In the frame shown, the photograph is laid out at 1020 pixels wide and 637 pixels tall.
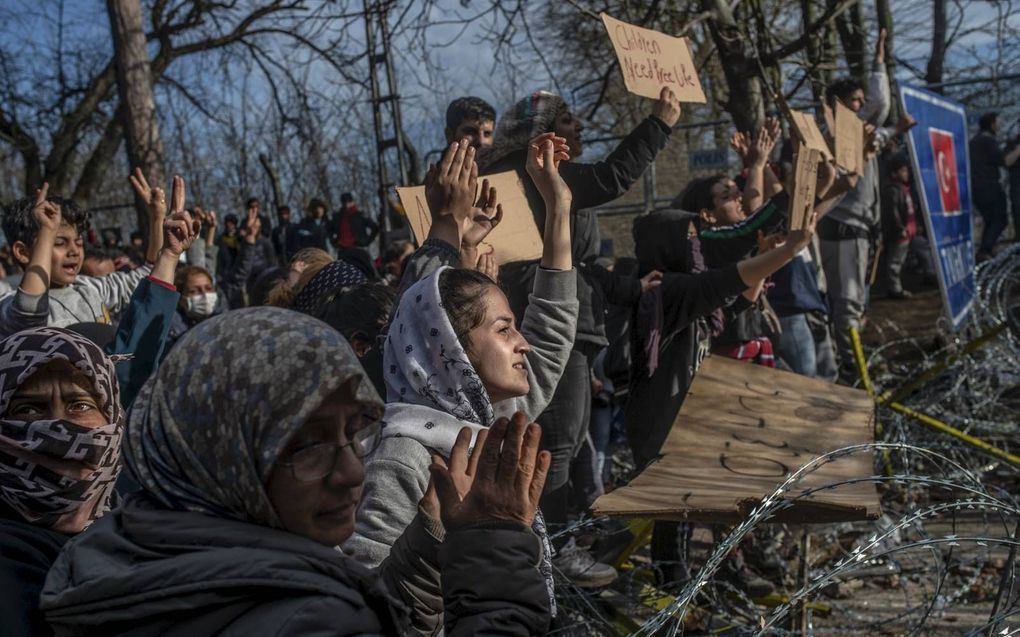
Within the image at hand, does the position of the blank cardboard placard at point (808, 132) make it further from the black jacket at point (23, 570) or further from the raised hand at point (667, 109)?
the black jacket at point (23, 570)

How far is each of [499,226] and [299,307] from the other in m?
1.18

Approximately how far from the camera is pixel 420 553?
1807mm

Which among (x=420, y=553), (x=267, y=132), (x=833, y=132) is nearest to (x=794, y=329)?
(x=833, y=132)

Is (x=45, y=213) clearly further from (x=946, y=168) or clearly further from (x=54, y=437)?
(x=946, y=168)

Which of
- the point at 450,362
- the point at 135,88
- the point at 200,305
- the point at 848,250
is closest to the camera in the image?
the point at 450,362

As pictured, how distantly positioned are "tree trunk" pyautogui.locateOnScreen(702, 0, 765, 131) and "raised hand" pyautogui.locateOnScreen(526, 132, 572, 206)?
4.58 metres

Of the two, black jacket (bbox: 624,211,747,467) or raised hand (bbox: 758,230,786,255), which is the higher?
raised hand (bbox: 758,230,786,255)

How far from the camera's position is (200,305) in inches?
244

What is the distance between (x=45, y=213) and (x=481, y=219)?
5.12ft

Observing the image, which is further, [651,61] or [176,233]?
[651,61]

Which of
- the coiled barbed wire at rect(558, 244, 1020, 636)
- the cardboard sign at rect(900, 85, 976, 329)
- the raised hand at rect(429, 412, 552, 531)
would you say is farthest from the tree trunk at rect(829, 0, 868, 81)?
the raised hand at rect(429, 412, 552, 531)

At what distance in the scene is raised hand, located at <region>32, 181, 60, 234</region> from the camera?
149 inches

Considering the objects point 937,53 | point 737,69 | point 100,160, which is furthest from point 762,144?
point 100,160

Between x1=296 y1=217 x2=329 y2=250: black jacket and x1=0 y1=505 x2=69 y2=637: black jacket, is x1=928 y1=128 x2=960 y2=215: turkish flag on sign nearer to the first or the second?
x1=0 y1=505 x2=69 y2=637: black jacket
